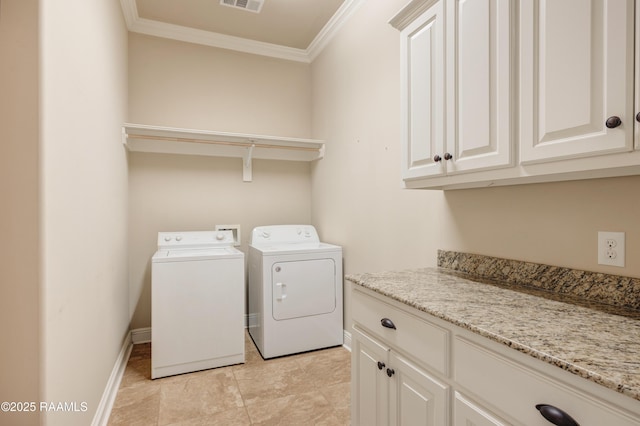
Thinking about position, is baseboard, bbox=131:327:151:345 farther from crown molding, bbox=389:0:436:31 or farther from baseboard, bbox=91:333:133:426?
crown molding, bbox=389:0:436:31

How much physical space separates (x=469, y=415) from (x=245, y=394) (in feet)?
5.14

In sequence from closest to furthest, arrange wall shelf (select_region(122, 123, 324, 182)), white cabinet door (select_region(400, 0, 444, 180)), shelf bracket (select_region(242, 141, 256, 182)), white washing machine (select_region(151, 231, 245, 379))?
white cabinet door (select_region(400, 0, 444, 180)), white washing machine (select_region(151, 231, 245, 379)), wall shelf (select_region(122, 123, 324, 182)), shelf bracket (select_region(242, 141, 256, 182))

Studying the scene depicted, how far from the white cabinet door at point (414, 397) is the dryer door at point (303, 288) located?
1427 mm

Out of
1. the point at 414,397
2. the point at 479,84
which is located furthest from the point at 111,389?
the point at 479,84

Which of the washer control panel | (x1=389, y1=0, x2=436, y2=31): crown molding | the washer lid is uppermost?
(x1=389, y1=0, x2=436, y2=31): crown molding

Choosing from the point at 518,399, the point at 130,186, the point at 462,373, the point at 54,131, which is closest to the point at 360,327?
the point at 462,373

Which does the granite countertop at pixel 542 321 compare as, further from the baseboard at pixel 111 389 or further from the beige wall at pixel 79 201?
the baseboard at pixel 111 389

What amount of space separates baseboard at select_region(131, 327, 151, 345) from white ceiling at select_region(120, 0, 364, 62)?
8.59 ft

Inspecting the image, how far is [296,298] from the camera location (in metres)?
2.64

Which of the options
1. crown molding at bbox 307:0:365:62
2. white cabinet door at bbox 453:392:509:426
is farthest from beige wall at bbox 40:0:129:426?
crown molding at bbox 307:0:365:62

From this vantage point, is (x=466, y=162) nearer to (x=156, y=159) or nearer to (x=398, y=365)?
(x=398, y=365)

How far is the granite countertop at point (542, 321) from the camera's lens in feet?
2.25

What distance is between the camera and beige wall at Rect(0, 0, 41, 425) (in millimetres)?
1008

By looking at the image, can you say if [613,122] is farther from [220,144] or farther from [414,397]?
[220,144]
